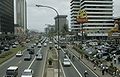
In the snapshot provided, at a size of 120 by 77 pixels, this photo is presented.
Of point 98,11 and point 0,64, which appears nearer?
point 0,64

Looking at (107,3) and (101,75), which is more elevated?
(107,3)

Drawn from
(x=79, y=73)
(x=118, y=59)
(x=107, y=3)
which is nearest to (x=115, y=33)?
(x=118, y=59)

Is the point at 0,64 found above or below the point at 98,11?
below

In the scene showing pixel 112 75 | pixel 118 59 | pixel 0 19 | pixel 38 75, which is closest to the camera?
pixel 112 75

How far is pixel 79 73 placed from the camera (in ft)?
164

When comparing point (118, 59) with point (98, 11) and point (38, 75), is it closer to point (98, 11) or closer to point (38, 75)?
point (38, 75)

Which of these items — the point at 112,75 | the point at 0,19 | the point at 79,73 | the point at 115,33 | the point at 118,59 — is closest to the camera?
the point at 112,75

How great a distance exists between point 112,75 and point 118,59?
16119mm

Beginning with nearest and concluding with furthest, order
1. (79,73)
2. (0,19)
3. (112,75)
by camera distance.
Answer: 1. (112,75)
2. (79,73)
3. (0,19)

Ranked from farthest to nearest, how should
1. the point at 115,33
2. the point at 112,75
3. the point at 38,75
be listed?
the point at 115,33 < the point at 38,75 < the point at 112,75

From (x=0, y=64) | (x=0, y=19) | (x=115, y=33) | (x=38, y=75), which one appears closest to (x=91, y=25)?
(x=0, y=19)

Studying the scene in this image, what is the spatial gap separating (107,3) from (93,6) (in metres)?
8.69

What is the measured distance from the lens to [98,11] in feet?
655

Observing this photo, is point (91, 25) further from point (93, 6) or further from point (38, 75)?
point (38, 75)
